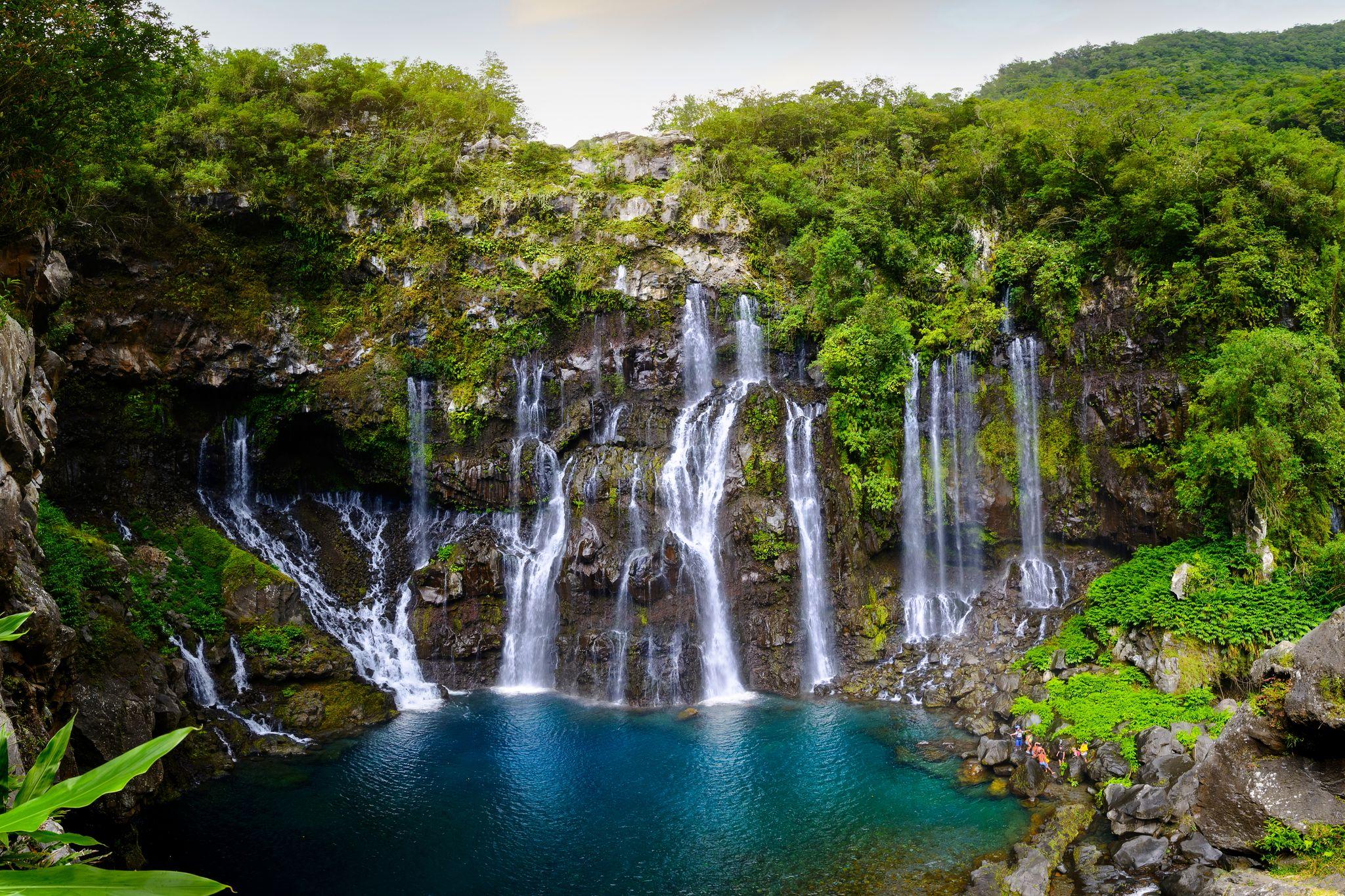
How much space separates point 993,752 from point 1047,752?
3.43 feet

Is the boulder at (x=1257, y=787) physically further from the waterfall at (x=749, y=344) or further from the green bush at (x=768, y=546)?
the waterfall at (x=749, y=344)

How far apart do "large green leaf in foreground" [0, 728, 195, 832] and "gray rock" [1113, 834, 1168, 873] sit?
13732mm

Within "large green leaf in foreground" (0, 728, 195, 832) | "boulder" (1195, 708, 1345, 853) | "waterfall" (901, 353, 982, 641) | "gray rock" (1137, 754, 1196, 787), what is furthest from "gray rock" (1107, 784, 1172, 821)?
"large green leaf in foreground" (0, 728, 195, 832)

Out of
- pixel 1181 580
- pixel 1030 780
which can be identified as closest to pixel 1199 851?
pixel 1030 780

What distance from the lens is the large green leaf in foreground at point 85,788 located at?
179 cm

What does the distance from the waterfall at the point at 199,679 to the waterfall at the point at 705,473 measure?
1237 centimetres

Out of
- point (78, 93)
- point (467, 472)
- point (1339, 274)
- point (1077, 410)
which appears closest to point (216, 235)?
point (467, 472)

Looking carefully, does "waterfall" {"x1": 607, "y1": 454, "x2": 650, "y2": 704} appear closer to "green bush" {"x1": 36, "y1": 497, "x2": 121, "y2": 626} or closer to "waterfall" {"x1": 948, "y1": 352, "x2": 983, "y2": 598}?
"waterfall" {"x1": 948, "y1": 352, "x2": 983, "y2": 598}

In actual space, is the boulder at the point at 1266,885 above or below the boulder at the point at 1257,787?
below

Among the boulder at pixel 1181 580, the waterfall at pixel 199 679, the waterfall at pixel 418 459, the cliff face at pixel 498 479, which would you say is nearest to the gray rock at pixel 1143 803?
the cliff face at pixel 498 479

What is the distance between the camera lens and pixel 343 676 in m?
18.8

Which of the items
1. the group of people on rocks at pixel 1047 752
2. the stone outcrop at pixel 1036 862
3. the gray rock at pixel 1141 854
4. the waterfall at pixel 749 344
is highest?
the waterfall at pixel 749 344

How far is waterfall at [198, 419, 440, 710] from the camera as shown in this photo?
2067cm

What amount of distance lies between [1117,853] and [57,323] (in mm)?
27304
